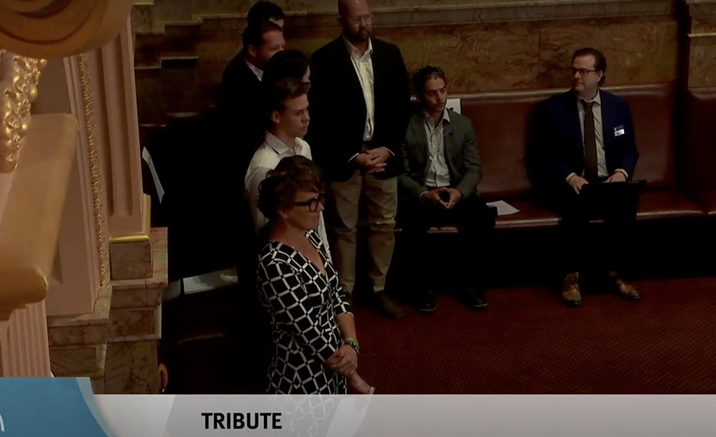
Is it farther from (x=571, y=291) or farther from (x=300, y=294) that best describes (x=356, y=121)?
(x=300, y=294)

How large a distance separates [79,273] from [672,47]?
449 cm

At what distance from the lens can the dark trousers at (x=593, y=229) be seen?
5.81 metres

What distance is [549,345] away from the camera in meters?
5.39

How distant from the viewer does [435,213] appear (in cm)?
573

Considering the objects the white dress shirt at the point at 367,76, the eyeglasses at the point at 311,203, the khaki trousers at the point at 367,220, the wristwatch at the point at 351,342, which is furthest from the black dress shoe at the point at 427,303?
the eyeglasses at the point at 311,203

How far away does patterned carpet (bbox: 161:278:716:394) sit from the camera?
16.6 ft

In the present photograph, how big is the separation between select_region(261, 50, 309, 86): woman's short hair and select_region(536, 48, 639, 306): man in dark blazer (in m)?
1.79

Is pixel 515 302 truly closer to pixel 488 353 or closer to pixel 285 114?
pixel 488 353

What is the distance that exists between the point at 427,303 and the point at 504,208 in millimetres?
702

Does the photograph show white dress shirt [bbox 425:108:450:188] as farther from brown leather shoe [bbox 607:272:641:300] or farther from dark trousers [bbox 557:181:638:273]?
brown leather shoe [bbox 607:272:641:300]

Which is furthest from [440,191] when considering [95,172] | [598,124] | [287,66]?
[95,172]

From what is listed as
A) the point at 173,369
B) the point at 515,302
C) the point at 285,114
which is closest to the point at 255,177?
the point at 285,114

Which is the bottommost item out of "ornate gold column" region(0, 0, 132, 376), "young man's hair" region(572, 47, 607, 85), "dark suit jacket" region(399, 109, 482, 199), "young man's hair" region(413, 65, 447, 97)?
"dark suit jacket" region(399, 109, 482, 199)

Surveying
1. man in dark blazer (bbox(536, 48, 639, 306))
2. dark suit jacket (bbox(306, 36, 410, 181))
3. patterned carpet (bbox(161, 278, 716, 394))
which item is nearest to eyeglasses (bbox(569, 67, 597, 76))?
man in dark blazer (bbox(536, 48, 639, 306))
